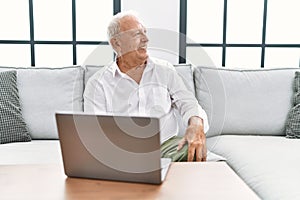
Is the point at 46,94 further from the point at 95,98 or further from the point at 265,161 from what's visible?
the point at 265,161

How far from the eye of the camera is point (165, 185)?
3.86 feet

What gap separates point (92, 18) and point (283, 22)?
1.55 m

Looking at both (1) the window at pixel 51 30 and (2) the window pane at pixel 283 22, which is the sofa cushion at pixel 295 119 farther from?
(1) the window at pixel 51 30

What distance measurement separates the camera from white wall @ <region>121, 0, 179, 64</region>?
2963 mm

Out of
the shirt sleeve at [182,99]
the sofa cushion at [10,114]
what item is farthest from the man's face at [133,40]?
the sofa cushion at [10,114]

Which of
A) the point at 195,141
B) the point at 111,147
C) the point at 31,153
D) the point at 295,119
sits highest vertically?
the point at 111,147

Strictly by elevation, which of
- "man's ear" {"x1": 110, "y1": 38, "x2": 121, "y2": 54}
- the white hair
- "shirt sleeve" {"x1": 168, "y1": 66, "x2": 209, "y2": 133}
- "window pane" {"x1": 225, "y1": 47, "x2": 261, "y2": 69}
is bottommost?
"shirt sleeve" {"x1": 168, "y1": 66, "x2": 209, "y2": 133}

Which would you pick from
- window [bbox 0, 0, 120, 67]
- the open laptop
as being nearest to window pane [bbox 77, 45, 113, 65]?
window [bbox 0, 0, 120, 67]

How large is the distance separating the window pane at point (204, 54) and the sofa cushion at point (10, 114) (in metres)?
1.31

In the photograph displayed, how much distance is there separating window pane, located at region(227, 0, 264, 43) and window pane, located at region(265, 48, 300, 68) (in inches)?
6.0

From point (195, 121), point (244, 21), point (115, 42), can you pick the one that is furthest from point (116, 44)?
point (244, 21)

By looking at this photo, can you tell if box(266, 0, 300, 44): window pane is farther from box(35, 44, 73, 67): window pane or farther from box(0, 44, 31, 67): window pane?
box(0, 44, 31, 67): window pane

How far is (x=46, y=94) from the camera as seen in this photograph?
98.7 inches

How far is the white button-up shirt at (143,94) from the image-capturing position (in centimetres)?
198
